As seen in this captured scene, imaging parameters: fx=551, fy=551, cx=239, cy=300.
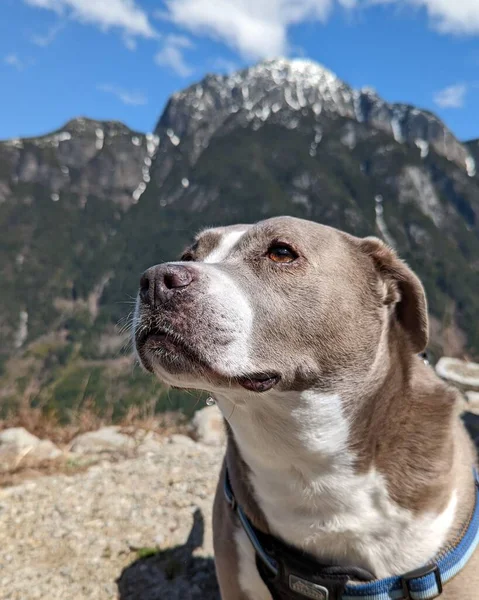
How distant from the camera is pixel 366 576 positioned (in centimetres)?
264

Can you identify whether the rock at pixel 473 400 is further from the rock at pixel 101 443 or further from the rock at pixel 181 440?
the rock at pixel 101 443

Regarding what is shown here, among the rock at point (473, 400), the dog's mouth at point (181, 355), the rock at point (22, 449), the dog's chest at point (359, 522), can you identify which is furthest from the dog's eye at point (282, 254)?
the rock at point (473, 400)

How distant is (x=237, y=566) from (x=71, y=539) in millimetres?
2071

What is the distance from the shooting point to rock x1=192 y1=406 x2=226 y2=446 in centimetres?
752

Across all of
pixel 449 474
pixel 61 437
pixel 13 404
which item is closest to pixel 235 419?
pixel 449 474

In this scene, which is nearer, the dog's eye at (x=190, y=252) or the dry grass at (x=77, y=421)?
the dog's eye at (x=190, y=252)

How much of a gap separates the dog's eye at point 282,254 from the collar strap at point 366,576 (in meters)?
1.40

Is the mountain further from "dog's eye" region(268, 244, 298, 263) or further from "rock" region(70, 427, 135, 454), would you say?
"dog's eye" region(268, 244, 298, 263)

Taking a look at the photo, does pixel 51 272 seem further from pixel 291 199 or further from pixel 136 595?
pixel 136 595

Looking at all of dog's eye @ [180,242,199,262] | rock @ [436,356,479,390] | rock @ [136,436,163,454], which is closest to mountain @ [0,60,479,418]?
rock @ [436,356,479,390]

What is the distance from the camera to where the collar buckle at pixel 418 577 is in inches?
98.8

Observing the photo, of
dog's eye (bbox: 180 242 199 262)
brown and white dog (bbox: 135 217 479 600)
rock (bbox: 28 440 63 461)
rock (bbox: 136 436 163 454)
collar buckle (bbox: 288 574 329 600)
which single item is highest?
dog's eye (bbox: 180 242 199 262)

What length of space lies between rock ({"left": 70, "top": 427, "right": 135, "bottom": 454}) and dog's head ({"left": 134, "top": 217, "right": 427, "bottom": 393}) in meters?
4.27

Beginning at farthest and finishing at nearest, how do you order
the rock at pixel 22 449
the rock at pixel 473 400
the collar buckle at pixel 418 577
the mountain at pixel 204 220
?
the mountain at pixel 204 220 → the rock at pixel 473 400 → the rock at pixel 22 449 → the collar buckle at pixel 418 577
